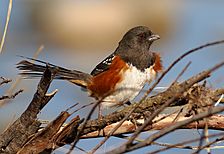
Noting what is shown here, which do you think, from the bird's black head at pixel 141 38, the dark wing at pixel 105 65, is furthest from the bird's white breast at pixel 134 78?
the bird's black head at pixel 141 38

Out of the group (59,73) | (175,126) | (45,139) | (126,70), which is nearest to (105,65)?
(126,70)

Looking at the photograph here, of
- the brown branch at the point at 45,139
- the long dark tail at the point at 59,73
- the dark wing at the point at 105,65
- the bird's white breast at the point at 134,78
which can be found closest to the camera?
the brown branch at the point at 45,139

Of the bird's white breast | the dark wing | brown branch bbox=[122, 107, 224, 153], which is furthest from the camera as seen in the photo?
the dark wing

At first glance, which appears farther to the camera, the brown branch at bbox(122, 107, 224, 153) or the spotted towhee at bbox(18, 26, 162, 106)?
the spotted towhee at bbox(18, 26, 162, 106)

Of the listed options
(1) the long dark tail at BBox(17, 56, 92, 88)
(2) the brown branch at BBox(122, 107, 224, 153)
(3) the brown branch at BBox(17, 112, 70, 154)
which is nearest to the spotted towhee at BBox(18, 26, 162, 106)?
(1) the long dark tail at BBox(17, 56, 92, 88)

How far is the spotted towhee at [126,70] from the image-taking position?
3.36 m

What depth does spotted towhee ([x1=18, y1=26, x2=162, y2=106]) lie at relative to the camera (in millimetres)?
3359

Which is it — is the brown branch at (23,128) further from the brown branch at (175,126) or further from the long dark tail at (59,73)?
the long dark tail at (59,73)

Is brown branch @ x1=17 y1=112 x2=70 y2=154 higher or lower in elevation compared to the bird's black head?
lower

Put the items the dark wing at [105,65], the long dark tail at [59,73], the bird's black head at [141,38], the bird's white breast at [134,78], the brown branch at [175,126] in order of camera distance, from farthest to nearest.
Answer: the bird's black head at [141,38] → the dark wing at [105,65] → the bird's white breast at [134,78] → the long dark tail at [59,73] → the brown branch at [175,126]

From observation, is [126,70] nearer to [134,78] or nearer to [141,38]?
[134,78]

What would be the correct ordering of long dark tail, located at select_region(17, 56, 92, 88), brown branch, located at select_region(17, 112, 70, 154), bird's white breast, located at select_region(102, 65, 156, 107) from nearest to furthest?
brown branch, located at select_region(17, 112, 70, 154)
long dark tail, located at select_region(17, 56, 92, 88)
bird's white breast, located at select_region(102, 65, 156, 107)

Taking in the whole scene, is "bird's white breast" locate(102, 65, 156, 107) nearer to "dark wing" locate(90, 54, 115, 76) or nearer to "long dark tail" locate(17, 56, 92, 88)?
"dark wing" locate(90, 54, 115, 76)

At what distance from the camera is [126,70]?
11.2 feet
